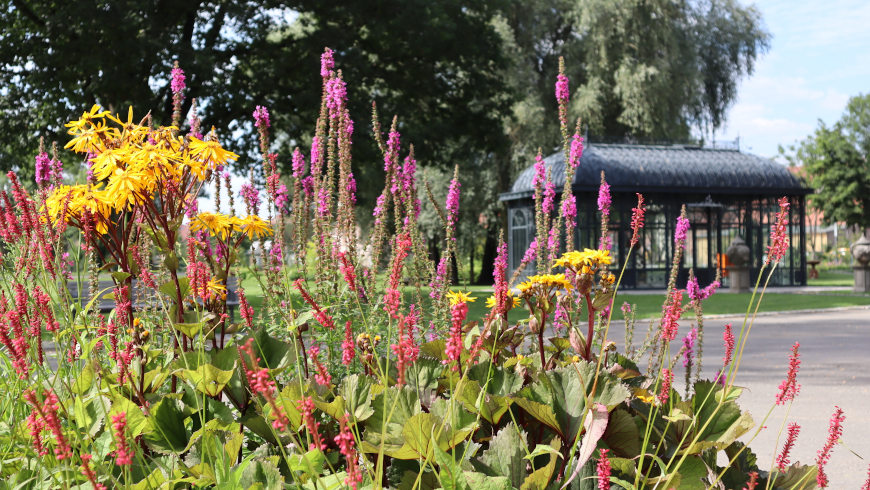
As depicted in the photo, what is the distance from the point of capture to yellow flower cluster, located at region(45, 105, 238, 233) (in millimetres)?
1984

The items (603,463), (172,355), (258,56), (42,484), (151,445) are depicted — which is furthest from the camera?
(258,56)

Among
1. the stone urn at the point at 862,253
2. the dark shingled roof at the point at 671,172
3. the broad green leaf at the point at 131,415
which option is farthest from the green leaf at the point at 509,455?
the stone urn at the point at 862,253

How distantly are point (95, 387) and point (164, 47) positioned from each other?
15.4 meters

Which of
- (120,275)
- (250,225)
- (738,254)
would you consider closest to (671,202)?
(738,254)

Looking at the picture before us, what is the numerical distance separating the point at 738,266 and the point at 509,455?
2294cm

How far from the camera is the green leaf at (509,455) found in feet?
5.49

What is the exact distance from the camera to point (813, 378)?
26.3 feet

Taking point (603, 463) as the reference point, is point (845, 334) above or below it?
below

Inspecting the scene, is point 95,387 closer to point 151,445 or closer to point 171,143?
point 151,445

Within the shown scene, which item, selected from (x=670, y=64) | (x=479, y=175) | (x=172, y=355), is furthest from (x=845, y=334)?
(x=479, y=175)

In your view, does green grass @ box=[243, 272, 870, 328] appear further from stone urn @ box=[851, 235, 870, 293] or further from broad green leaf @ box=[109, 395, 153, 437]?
broad green leaf @ box=[109, 395, 153, 437]

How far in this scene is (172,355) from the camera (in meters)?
2.46

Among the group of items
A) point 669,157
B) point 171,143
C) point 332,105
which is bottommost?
point 171,143

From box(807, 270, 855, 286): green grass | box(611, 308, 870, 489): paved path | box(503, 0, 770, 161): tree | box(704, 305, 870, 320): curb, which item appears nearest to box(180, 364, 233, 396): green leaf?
box(611, 308, 870, 489): paved path
